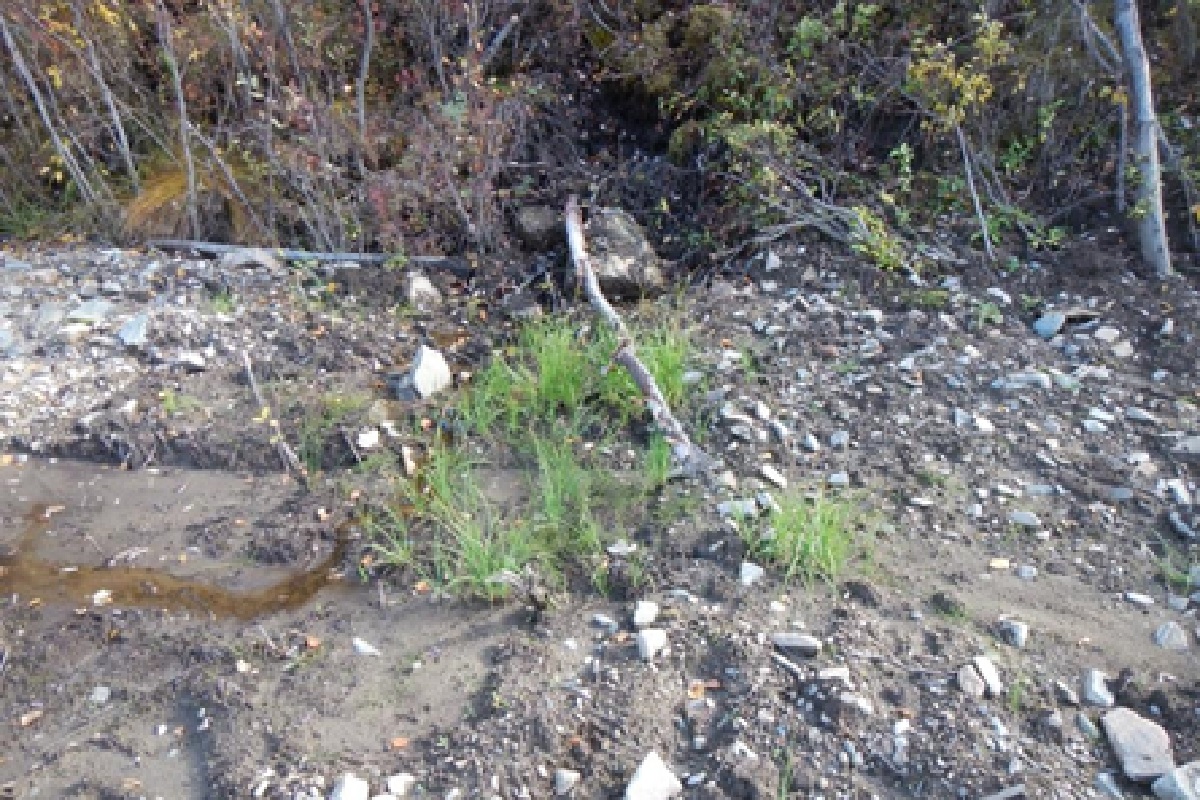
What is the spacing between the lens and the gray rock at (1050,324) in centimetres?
389

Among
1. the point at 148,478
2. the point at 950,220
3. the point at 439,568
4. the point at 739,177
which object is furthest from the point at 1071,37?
the point at 148,478

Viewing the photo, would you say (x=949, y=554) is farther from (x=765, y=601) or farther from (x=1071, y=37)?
(x=1071, y=37)

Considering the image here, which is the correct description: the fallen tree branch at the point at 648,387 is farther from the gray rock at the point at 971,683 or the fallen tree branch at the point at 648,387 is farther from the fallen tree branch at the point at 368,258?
the gray rock at the point at 971,683

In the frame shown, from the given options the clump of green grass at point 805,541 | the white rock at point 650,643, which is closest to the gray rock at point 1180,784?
the clump of green grass at point 805,541

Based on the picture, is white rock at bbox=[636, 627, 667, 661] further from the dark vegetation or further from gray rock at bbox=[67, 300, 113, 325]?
gray rock at bbox=[67, 300, 113, 325]

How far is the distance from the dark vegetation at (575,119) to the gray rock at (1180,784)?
238cm

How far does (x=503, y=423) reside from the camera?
375cm

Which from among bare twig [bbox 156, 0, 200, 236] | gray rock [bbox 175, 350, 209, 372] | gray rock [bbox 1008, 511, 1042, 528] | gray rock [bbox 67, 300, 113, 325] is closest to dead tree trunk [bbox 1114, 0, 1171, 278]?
gray rock [bbox 1008, 511, 1042, 528]

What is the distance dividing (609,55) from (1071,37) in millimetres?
2180

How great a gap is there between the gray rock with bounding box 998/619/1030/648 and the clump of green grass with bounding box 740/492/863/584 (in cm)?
46

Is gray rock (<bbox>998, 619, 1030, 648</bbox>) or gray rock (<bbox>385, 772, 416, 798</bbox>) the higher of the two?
gray rock (<bbox>385, 772, 416, 798</bbox>)

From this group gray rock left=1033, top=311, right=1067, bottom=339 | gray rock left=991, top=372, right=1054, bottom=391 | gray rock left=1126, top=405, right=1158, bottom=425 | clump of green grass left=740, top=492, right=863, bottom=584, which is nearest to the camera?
clump of green grass left=740, top=492, right=863, bottom=584

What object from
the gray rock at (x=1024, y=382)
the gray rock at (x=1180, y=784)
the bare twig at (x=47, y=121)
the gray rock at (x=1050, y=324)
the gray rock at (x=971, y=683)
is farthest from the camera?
the bare twig at (x=47, y=121)

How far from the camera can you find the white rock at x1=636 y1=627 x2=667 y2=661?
104 inches
